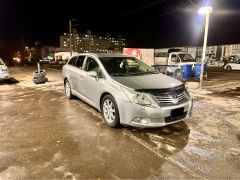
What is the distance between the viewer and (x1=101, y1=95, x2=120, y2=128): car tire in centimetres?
474

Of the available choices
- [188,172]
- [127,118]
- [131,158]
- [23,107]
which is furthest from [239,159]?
[23,107]

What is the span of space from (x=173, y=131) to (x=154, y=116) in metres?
0.89

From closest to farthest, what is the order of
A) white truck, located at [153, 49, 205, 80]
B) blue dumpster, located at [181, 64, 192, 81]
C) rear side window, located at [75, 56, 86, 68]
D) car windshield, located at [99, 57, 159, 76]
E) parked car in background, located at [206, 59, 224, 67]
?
car windshield, located at [99, 57, 159, 76], rear side window, located at [75, 56, 86, 68], white truck, located at [153, 49, 205, 80], blue dumpster, located at [181, 64, 192, 81], parked car in background, located at [206, 59, 224, 67]

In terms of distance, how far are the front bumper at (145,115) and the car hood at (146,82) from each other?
0.44m

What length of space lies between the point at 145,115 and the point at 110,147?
950mm

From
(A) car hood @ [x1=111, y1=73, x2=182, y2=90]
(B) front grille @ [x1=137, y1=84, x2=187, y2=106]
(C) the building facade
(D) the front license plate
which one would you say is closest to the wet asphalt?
Answer: (D) the front license plate

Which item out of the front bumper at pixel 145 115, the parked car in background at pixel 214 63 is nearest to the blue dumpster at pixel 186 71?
the front bumper at pixel 145 115

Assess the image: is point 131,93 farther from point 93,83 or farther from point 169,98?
point 93,83

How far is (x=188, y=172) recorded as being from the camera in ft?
10.6

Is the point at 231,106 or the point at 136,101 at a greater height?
the point at 136,101

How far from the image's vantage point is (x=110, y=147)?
4059mm

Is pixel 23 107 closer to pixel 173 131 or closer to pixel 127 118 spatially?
pixel 127 118

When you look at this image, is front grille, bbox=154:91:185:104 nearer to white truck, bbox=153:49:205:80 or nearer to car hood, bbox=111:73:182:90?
car hood, bbox=111:73:182:90

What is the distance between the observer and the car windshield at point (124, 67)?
5.47m
